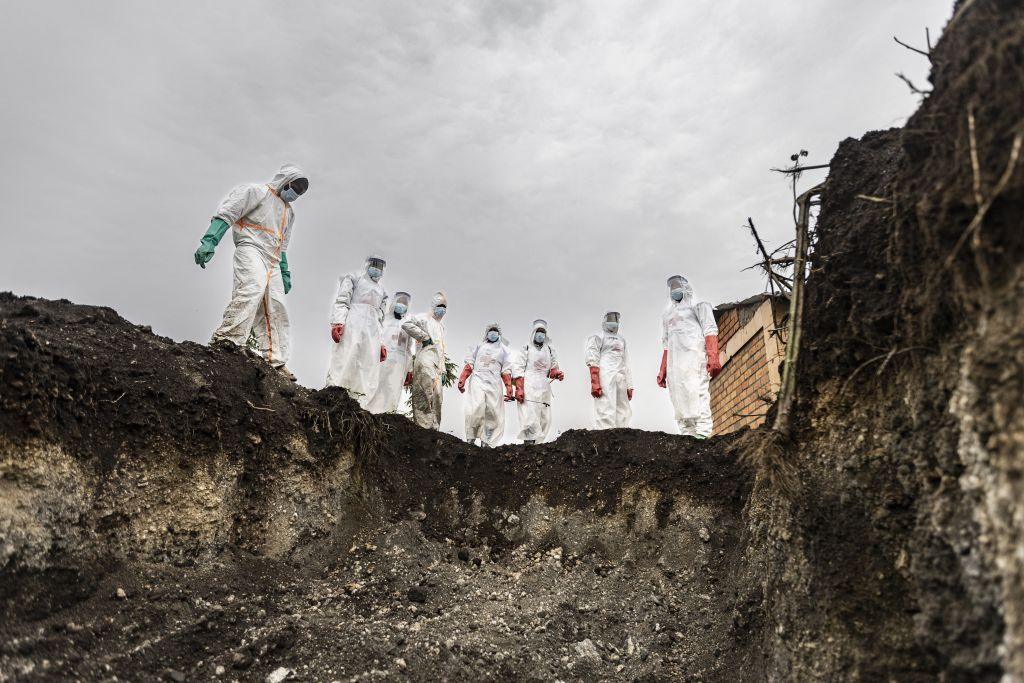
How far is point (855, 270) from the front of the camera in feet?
9.92

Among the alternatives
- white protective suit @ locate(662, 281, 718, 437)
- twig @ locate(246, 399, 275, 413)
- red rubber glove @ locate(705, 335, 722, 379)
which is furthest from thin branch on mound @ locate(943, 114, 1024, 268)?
white protective suit @ locate(662, 281, 718, 437)

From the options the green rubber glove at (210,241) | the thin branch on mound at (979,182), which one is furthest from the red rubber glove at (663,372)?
the thin branch on mound at (979,182)

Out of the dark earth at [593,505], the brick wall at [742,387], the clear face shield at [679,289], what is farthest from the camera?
the clear face shield at [679,289]

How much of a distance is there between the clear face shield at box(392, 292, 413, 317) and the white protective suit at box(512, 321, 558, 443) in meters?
2.23

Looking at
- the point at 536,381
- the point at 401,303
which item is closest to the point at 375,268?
the point at 401,303

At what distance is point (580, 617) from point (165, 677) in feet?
8.98

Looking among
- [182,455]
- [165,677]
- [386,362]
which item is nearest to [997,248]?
[165,677]

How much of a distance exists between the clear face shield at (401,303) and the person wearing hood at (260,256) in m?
2.86

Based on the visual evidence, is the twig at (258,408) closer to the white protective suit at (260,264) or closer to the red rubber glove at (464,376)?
the white protective suit at (260,264)

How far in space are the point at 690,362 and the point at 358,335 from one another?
4520 mm

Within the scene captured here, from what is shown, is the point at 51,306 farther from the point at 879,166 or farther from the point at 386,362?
the point at 879,166

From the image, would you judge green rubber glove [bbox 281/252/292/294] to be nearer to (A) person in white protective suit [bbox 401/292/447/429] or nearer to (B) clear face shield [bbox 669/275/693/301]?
(A) person in white protective suit [bbox 401/292/447/429]

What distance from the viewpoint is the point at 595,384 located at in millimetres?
9680

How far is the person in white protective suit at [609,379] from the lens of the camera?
31.8 ft
